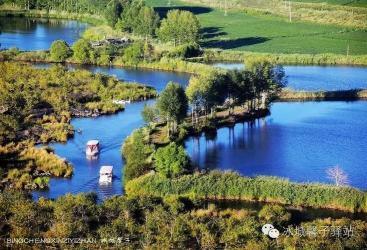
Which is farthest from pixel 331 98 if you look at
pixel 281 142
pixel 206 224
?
pixel 206 224

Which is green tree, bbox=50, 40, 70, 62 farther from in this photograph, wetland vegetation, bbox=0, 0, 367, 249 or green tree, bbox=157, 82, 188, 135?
green tree, bbox=157, 82, 188, 135

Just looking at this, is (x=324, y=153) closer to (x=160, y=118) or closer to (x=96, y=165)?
(x=160, y=118)

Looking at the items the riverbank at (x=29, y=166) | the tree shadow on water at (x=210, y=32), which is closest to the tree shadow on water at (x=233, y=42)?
the tree shadow on water at (x=210, y=32)

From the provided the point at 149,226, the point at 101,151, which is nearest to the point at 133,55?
the point at 101,151

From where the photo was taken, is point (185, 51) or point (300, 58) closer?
point (185, 51)

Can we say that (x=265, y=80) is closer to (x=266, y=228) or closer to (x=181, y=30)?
(x=266, y=228)

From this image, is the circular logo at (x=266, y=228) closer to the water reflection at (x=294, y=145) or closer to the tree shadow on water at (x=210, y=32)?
the water reflection at (x=294, y=145)

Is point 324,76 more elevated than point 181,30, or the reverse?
point 181,30
